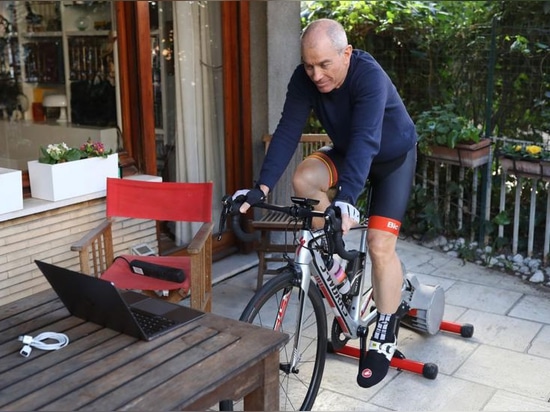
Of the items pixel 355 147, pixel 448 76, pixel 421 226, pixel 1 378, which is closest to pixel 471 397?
pixel 355 147

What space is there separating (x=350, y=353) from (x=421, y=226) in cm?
221

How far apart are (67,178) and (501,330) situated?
2425mm

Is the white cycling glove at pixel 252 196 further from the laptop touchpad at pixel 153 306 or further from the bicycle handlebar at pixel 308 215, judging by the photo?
the laptop touchpad at pixel 153 306

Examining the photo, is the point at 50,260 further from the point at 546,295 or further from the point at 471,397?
the point at 546,295

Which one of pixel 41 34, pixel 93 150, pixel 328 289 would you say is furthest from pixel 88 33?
pixel 328 289

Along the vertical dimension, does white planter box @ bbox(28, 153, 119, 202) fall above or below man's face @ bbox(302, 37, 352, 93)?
below

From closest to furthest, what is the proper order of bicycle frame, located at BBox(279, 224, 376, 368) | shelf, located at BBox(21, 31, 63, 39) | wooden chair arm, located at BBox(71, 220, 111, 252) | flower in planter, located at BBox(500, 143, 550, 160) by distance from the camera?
1. bicycle frame, located at BBox(279, 224, 376, 368)
2. wooden chair arm, located at BBox(71, 220, 111, 252)
3. flower in planter, located at BBox(500, 143, 550, 160)
4. shelf, located at BBox(21, 31, 63, 39)

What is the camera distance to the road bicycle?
2467mm

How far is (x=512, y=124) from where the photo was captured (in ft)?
16.9

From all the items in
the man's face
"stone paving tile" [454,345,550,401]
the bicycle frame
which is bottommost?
"stone paving tile" [454,345,550,401]

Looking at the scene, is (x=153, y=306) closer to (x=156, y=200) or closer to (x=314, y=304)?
(x=314, y=304)

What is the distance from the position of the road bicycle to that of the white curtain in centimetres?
174

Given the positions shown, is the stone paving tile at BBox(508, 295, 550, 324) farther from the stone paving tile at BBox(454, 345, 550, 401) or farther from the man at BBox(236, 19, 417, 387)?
the man at BBox(236, 19, 417, 387)

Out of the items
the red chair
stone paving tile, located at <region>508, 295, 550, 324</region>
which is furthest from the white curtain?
stone paving tile, located at <region>508, 295, 550, 324</region>
